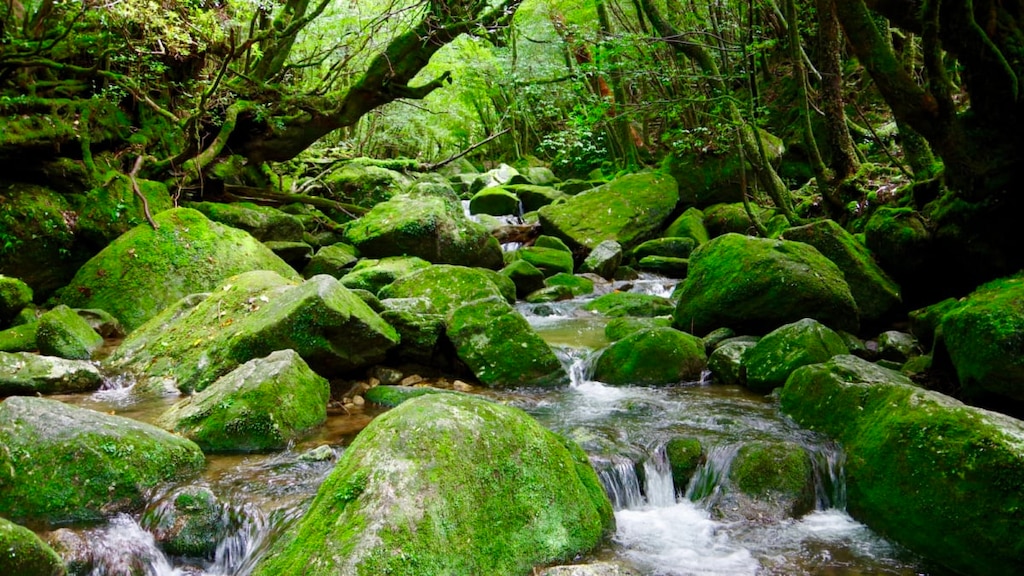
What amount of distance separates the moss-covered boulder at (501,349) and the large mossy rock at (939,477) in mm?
3148

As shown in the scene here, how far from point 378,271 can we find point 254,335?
159 inches

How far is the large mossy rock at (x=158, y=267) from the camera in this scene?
827 centimetres

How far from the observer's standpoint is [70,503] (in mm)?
3758

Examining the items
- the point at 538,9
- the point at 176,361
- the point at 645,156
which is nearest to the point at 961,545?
the point at 176,361

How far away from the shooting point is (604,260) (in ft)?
45.5

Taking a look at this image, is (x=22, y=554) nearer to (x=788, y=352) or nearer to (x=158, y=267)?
(x=788, y=352)

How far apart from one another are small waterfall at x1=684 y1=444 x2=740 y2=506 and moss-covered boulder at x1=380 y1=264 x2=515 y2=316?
12.5 feet

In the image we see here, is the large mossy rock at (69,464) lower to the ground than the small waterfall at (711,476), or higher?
higher

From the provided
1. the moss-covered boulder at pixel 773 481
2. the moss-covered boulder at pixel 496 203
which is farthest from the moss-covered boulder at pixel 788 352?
the moss-covered boulder at pixel 496 203

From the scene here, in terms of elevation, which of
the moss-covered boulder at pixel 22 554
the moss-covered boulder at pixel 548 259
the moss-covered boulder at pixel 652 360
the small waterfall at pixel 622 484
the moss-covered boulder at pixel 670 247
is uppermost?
the moss-covered boulder at pixel 670 247

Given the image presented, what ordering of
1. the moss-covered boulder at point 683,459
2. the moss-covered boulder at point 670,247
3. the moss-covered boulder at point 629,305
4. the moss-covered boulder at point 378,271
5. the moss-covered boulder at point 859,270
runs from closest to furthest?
the moss-covered boulder at point 683,459, the moss-covered boulder at point 859,270, the moss-covered boulder at point 378,271, the moss-covered boulder at point 629,305, the moss-covered boulder at point 670,247

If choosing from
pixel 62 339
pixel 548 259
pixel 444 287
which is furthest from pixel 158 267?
pixel 548 259

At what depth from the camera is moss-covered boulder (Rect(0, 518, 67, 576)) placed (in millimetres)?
2734

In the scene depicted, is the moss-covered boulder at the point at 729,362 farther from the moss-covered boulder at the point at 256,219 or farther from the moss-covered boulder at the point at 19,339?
the moss-covered boulder at the point at 256,219
